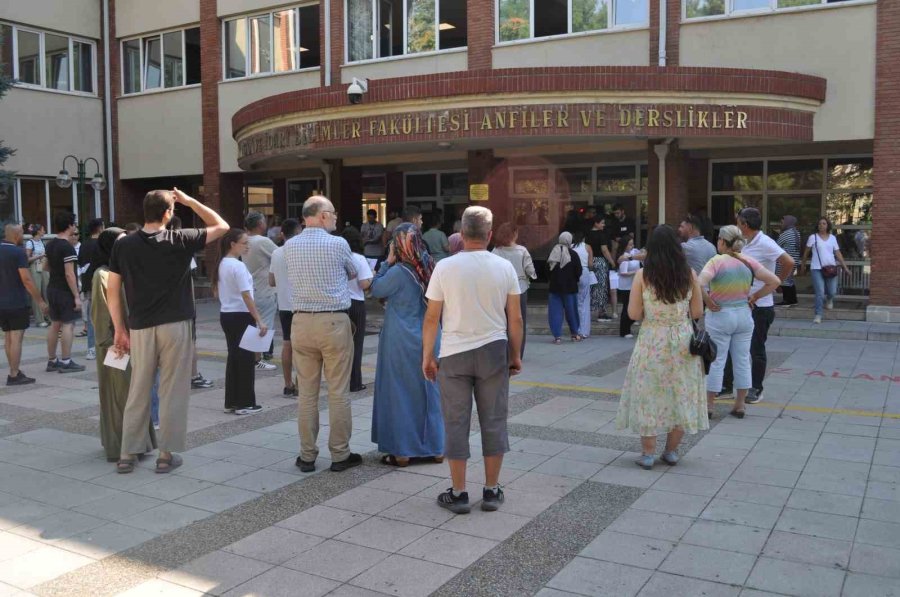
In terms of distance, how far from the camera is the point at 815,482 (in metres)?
5.34

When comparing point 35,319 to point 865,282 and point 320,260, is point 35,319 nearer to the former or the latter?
point 320,260

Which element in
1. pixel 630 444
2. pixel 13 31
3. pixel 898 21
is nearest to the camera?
pixel 630 444

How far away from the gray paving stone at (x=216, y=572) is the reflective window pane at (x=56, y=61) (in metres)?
21.0

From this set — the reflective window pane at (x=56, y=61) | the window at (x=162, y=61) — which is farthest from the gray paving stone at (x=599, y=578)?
the reflective window pane at (x=56, y=61)

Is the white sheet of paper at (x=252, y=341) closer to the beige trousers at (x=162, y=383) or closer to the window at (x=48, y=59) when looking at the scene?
the beige trousers at (x=162, y=383)

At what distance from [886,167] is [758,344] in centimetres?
768

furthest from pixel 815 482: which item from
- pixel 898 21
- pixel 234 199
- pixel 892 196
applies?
pixel 234 199

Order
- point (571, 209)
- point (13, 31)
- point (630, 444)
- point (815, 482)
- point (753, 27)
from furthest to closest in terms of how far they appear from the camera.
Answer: point (13, 31)
point (571, 209)
point (753, 27)
point (630, 444)
point (815, 482)

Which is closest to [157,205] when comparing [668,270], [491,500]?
[491,500]

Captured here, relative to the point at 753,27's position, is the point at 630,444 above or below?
below

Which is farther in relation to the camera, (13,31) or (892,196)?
(13,31)

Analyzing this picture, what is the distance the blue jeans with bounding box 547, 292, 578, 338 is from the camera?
12.1 metres

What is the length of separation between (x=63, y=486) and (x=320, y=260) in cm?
237

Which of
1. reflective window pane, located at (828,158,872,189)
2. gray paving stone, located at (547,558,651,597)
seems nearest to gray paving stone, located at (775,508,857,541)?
gray paving stone, located at (547,558,651,597)
